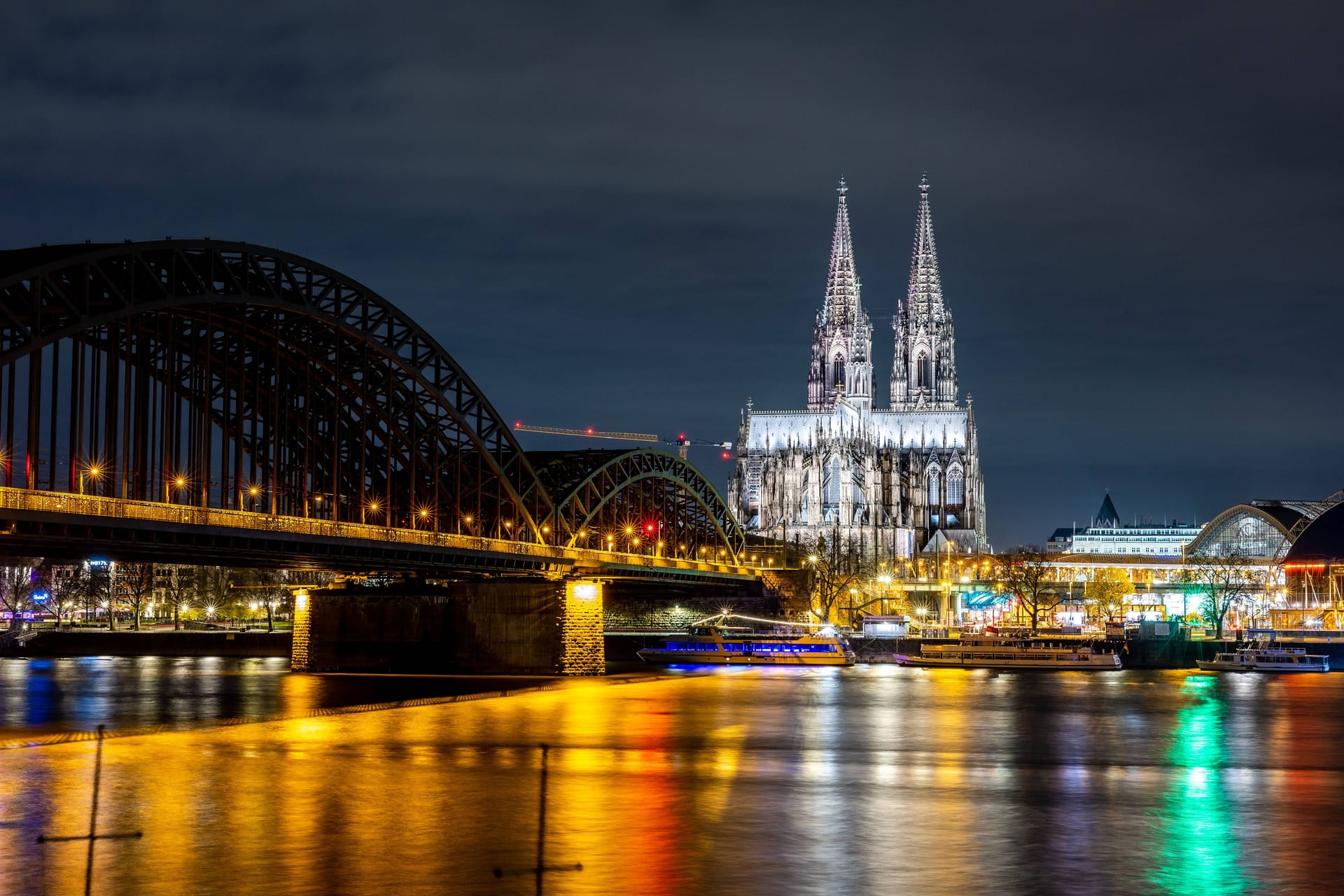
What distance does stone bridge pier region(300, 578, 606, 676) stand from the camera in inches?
4345

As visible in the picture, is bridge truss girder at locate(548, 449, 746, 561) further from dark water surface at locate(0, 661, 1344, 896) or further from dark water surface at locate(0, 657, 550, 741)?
dark water surface at locate(0, 661, 1344, 896)

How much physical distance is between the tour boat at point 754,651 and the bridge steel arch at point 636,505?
885 cm

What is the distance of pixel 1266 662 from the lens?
13062 cm

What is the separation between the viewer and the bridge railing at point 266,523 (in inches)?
2486

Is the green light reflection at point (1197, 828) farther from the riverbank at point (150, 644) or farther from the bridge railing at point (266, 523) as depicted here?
the riverbank at point (150, 644)

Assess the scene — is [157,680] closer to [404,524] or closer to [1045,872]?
[404,524]

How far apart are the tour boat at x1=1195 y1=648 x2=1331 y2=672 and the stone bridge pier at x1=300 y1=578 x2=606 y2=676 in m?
52.4

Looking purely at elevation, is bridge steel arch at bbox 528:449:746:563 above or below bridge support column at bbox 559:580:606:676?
above

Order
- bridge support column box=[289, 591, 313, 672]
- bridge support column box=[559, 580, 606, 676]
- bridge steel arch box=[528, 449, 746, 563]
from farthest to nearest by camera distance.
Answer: bridge steel arch box=[528, 449, 746, 563], bridge support column box=[289, 591, 313, 672], bridge support column box=[559, 580, 606, 676]

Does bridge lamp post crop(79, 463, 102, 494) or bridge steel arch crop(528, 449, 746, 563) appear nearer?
bridge lamp post crop(79, 463, 102, 494)

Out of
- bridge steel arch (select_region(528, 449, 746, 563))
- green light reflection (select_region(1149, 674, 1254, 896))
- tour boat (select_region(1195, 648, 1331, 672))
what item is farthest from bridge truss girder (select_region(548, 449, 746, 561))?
green light reflection (select_region(1149, 674, 1254, 896))

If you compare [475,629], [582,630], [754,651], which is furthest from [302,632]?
[754,651]

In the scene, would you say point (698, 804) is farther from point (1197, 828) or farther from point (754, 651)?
point (754, 651)

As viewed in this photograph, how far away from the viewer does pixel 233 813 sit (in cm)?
3884
